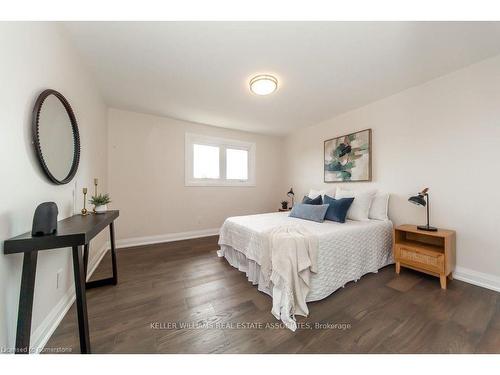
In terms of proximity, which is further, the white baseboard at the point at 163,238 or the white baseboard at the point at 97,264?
the white baseboard at the point at 163,238

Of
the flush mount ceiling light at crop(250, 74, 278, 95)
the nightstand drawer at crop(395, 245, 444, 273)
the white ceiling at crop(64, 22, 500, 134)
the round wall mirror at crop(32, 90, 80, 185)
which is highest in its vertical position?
the white ceiling at crop(64, 22, 500, 134)

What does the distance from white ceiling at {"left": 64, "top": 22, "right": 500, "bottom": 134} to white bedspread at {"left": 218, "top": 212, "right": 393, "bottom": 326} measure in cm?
177

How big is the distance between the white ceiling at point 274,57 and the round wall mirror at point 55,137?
72 cm

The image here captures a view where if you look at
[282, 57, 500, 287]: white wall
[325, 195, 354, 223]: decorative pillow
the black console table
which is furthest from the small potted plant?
[282, 57, 500, 287]: white wall

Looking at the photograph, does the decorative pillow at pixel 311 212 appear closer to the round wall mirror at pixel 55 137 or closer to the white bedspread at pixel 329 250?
the white bedspread at pixel 329 250

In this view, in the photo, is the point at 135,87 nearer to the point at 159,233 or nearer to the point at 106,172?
the point at 106,172

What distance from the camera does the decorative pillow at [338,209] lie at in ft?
8.11

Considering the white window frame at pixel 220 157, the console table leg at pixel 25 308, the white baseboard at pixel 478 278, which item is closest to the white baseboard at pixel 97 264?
the white baseboard at pixel 478 278

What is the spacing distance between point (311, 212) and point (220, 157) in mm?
2341

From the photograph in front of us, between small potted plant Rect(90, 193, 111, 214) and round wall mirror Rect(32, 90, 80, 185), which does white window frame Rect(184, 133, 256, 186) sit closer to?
small potted plant Rect(90, 193, 111, 214)

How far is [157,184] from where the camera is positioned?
137 inches

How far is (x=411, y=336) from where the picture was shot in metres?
1.28

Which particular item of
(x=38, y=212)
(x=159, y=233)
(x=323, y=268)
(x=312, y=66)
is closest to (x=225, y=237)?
(x=323, y=268)

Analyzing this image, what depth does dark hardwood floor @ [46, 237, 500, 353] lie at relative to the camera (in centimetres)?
122
